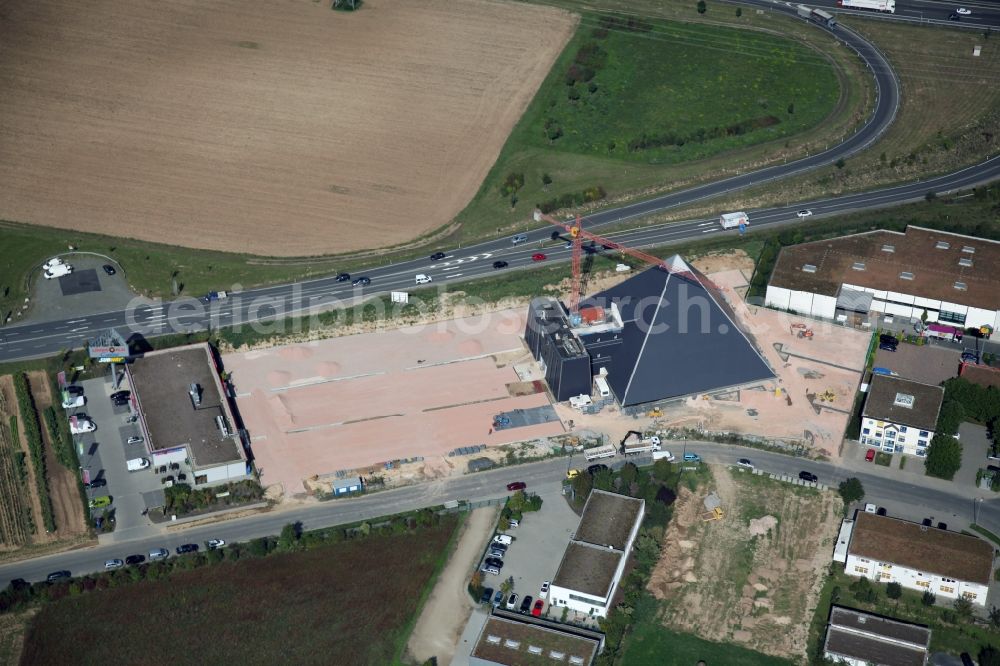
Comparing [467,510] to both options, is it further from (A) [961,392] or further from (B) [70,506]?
(A) [961,392]

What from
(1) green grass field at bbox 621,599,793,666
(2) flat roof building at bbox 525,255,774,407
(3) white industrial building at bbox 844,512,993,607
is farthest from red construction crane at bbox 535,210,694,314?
(1) green grass field at bbox 621,599,793,666

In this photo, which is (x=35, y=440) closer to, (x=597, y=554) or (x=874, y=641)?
(x=597, y=554)

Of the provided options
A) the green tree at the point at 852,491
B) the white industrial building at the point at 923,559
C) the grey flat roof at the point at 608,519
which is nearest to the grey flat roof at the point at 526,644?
the grey flat roof at the point at 608,519

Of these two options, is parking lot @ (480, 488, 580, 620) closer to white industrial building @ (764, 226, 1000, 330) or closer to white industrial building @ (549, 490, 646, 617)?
white industrial building @ (549, 490, 646, 617)

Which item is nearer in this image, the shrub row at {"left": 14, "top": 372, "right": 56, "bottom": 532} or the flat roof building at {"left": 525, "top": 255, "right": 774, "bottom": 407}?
the shrub row at {"left": 14, "top": 372, "right": 56, "bottom": 532}

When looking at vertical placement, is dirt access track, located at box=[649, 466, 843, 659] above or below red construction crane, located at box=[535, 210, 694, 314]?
below

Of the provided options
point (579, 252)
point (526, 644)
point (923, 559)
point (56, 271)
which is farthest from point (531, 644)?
point (56, 271)

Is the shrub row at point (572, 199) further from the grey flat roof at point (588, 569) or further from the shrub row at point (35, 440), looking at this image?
the shrub row at point (35, 440)

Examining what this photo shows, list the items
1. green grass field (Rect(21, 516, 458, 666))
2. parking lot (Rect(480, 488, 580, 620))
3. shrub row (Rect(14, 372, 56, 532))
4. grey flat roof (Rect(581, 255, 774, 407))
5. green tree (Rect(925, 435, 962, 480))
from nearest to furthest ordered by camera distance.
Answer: green grass field (Rect(21, 516, 458, 666)) < parking lot (Rect(480, 488, 580, 620)) < shrub row (Rect(14, 372, 56, 532)) < green tree (Rect(925, 435, 962, 480)) < grey flat roof (Rect(581, 255, 774, 407))
